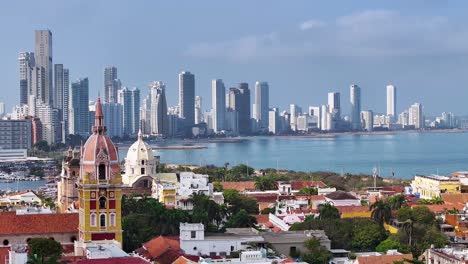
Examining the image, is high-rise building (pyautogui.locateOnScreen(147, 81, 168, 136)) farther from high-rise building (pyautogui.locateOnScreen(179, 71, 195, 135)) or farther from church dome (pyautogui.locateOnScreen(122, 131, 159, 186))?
church dome (pyautogui.locateOnScreen(122, 131, 159, 186))

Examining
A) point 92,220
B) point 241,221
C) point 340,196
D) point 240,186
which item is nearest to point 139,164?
point 240,186

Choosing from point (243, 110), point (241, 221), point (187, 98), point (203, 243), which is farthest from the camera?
point (243, 110)

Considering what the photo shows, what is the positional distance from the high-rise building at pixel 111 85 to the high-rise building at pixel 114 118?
936cm

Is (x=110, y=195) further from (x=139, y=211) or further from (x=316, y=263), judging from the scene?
(x=139, y=211)

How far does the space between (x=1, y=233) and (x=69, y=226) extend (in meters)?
1.49

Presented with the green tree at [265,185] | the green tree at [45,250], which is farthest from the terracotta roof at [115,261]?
the green tree at [265,185]

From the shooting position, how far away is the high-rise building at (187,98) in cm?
16938

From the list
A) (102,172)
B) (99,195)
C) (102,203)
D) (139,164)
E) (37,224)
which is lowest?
(37,224)

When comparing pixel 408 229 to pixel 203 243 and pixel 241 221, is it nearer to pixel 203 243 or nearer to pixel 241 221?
pixel 241 221

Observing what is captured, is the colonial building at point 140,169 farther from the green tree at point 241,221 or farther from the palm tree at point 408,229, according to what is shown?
the palm tree at point 408,229

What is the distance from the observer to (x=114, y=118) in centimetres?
14988

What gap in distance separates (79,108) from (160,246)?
117917 mm

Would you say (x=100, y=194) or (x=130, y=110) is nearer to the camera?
(x=100, y=194)

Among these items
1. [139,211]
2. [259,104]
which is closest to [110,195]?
[139,211]
